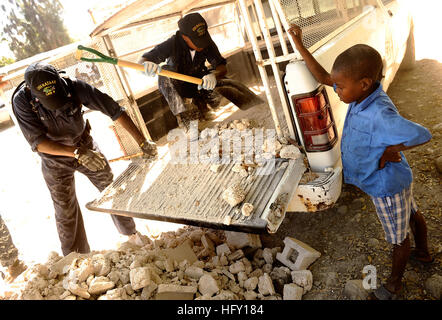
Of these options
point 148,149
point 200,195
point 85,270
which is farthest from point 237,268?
point 148,149

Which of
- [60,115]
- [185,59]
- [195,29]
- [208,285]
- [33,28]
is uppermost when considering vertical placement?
[33,28]

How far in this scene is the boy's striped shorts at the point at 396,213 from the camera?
1702mm

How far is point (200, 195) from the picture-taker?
2.50 metres

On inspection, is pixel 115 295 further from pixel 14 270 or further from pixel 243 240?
pixel 14 270

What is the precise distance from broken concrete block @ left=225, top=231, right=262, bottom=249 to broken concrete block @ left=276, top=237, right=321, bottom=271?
11.2 inches

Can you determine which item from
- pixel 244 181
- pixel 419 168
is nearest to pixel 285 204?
pixel 244 181

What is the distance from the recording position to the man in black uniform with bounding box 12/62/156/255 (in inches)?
105

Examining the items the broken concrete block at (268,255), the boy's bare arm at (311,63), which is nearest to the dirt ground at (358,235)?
the broken concrete block at (268,255)

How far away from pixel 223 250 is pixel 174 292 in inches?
26.1

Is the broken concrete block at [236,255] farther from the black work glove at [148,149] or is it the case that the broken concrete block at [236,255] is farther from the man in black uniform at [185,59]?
the man in black uniform at [185,59]

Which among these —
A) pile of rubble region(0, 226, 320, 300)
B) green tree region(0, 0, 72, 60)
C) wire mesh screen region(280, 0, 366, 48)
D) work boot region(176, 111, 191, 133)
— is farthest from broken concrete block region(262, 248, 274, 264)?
green tree region(0, 0, 72, 60)

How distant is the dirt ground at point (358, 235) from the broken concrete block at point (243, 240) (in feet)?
0.53

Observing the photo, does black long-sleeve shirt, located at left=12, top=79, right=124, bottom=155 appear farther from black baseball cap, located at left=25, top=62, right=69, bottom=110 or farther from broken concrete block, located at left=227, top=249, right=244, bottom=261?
broken concrete block, located at left=227, top=249, right=244, bottom=261

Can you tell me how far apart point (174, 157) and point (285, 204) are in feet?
5.88
